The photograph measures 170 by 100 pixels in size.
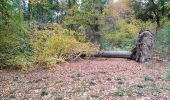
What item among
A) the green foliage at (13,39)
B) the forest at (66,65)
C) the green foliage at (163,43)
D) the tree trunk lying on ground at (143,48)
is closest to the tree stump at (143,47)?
the tree trunk lying on ground at (143,48)

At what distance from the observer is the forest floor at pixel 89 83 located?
7594 millimetres

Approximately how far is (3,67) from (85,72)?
393 cm

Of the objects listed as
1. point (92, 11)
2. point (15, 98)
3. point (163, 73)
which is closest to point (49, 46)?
point (15, 98)

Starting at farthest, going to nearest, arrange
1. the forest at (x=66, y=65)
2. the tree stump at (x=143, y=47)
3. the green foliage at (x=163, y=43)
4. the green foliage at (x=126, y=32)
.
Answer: the green foliage at (x=126, y=32)
the green foliage at (x=163, y=43)
the tree stump at (x=143, y=47)
the forest at (x=66, y=65)

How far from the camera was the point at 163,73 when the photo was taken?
10.4 m

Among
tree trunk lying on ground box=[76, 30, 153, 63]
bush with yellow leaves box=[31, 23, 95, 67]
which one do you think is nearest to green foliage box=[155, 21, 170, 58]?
tree trunk lying on ground box=[76, 30, 153, 63]

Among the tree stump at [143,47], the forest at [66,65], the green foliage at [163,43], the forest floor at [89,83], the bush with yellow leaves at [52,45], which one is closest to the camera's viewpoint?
the forest floor at [89,83]

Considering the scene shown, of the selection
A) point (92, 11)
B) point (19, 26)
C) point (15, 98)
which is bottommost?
point (15, 98)

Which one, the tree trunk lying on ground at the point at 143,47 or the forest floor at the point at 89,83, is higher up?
the tree trunk lying on ground at the point at 143,47

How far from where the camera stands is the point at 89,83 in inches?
350

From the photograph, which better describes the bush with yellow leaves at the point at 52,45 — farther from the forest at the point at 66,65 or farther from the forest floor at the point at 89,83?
the forest floor at the point at 89,83

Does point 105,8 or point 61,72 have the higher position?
point 105,8

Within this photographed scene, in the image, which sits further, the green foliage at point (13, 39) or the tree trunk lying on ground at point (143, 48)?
the tree trunk lying on ground at point (143, 48)

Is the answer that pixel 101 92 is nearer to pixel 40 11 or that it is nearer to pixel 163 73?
pixel 163 73
